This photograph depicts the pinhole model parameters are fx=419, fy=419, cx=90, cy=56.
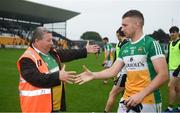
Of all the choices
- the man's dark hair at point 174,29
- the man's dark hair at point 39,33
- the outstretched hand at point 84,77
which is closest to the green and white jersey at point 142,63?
the outstretched hand at point 84,77

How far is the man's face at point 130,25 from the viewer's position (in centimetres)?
540

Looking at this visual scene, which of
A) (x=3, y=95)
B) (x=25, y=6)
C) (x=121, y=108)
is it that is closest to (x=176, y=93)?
(x=3, y=95)

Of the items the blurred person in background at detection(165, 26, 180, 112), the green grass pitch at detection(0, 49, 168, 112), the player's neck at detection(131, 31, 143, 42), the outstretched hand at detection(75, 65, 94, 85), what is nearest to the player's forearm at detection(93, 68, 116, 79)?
the outstretched hand at detection(75, 65, 94, 85)

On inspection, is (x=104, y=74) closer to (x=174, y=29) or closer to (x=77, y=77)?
(x=77, y=77)

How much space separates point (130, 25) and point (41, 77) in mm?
1360

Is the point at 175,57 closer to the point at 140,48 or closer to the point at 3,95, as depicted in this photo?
the point at 3,95

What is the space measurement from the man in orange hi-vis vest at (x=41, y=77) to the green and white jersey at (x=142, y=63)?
834 mm

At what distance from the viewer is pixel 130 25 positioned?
542 centimetres

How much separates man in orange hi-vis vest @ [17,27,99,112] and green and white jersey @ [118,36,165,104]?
83 cm

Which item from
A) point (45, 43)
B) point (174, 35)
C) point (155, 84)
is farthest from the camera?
point (174, 35)

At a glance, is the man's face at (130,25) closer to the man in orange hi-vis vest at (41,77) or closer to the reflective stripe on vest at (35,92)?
the man in orange hi-vis vest at (41,77)

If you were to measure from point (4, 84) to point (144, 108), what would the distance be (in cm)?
1145

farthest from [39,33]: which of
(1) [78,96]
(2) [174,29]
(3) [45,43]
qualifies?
(1) [78,96]

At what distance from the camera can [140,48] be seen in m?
5.43
